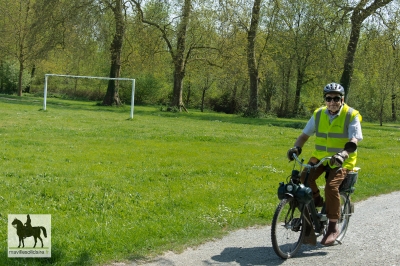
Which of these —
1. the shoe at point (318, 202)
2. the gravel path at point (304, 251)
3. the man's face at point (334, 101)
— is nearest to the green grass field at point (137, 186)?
the gravel path at point (304, 251)

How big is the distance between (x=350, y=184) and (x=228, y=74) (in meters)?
29.2

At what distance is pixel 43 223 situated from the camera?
586cm

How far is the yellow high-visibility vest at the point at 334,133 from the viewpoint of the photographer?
566cm

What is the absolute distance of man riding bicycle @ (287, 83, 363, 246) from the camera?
18.4 ft

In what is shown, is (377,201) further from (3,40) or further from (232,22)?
(3,40)

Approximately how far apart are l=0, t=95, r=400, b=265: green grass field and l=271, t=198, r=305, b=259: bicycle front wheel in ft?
3.74

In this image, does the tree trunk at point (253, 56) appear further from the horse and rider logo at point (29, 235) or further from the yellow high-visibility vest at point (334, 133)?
the horse and rider logo at point (29, 235)

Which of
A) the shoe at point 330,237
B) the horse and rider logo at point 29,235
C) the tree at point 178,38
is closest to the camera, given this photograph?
the horse and rider logo at point 29,235

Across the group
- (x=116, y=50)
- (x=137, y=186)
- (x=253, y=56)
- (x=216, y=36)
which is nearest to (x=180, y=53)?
(x=216, y=36)

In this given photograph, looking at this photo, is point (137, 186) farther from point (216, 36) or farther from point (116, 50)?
point (116, 50)

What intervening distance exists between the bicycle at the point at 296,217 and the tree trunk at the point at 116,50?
26.9m

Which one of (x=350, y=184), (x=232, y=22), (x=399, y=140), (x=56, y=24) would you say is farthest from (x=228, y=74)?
(x=350, y=184)

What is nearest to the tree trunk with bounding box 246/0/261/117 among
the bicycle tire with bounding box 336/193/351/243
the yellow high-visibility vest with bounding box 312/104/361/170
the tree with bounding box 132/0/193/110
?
the tree with bounding box 132/0/193/110

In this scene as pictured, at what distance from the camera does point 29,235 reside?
5391mm
